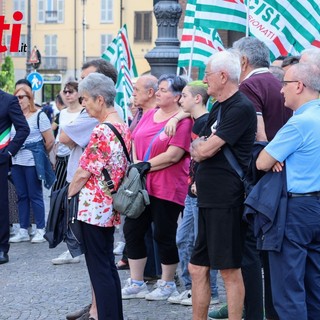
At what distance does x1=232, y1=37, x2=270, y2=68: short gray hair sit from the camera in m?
5.89

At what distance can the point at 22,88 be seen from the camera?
9.53 meters

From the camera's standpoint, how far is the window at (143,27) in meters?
63.8

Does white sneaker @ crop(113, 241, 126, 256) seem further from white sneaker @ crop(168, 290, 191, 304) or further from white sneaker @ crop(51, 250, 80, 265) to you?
white sneaker @ crop(168, 290, 191, 304)

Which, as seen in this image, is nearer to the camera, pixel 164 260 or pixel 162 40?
pixel 164 260

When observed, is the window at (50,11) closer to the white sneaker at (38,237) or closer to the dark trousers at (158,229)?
the white sneaker at (38,237)

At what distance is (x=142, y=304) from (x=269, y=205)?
237 centimetres

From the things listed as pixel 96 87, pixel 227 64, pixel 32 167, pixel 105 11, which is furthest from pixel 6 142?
pixel 105 11

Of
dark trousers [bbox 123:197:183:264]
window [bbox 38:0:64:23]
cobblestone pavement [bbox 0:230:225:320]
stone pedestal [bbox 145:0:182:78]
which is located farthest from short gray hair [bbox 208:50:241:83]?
window [bbox 38:0:64:23]

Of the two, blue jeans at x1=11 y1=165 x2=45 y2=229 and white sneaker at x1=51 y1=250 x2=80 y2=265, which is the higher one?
blue jeans at x1=11 y1=165 x2=45 y2=229

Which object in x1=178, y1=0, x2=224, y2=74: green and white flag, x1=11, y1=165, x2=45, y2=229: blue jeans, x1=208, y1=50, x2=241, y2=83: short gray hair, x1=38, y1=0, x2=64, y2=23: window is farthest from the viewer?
x1=38, y1=0, x2=64, y2=23: window

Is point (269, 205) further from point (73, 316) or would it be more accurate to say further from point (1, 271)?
point (1, 271)

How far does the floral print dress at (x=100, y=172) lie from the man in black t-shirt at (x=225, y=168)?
659mm

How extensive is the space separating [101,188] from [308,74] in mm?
1725

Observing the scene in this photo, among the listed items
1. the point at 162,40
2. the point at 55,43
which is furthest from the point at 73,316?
the point at 55,43
